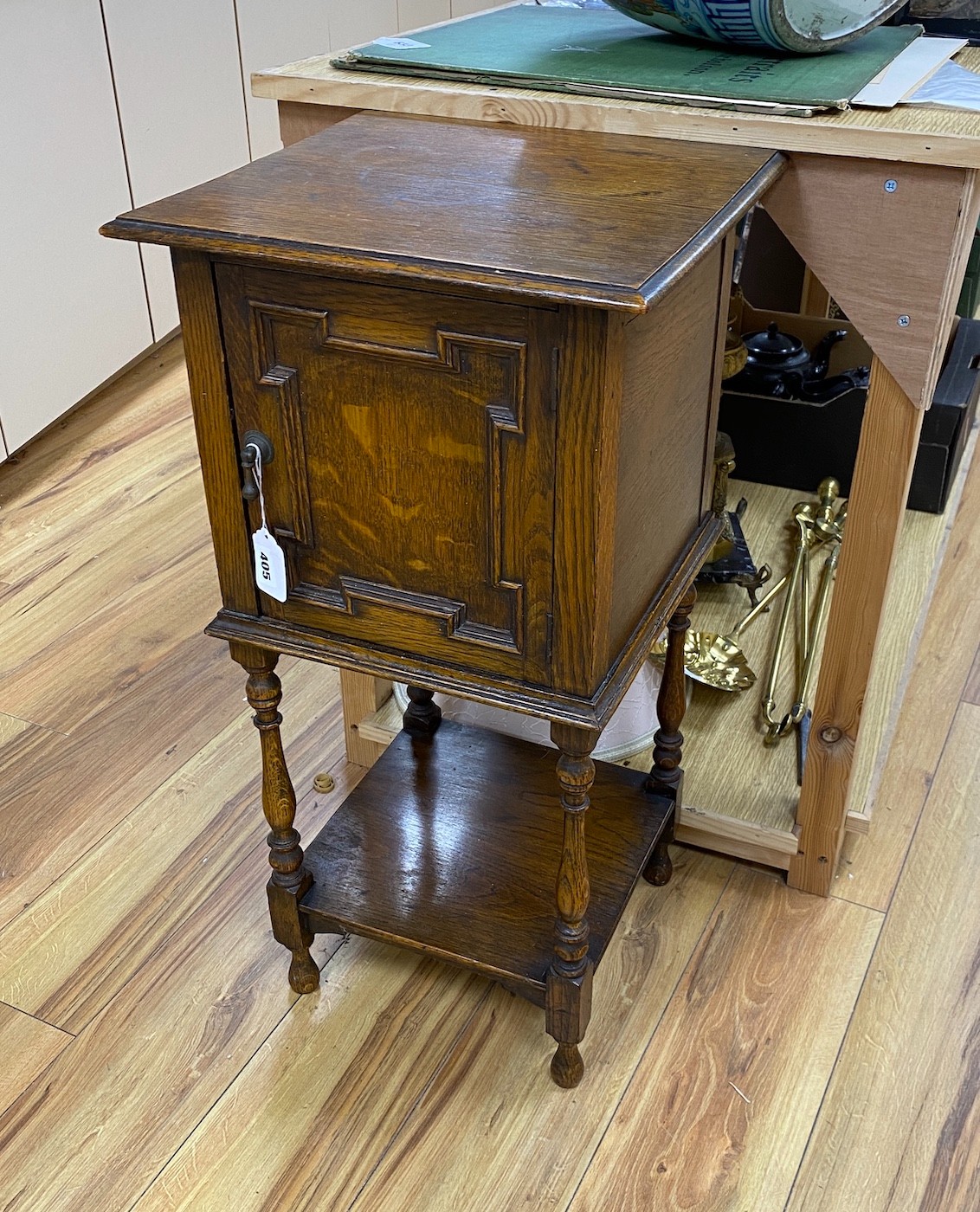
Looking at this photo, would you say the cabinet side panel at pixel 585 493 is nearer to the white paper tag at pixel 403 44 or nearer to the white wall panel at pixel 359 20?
the white paper tag at pixel 403 44

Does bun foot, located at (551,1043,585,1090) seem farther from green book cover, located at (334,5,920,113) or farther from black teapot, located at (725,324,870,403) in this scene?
black teapot, located at (725,324,870,403)

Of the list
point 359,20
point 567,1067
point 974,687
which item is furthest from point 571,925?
point 359,20

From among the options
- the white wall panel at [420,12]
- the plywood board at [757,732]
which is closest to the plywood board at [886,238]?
the plywood board at [757,732]

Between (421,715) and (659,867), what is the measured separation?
32 cm

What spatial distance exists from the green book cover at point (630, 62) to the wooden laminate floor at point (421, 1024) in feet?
2.73

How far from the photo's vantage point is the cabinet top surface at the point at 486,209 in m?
0.74

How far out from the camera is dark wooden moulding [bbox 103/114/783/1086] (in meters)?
0.77

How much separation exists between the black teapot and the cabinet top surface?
0.97 metres

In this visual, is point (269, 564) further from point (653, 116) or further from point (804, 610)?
point (804, 610)

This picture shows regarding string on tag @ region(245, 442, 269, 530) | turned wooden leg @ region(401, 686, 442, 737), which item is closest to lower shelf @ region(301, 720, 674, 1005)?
turned wooden leg @ region(401, 686, 442, 737)

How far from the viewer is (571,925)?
1.05 m

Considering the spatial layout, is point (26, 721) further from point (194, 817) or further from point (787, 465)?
point (787, 465)

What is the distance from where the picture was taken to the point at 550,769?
4.36ft

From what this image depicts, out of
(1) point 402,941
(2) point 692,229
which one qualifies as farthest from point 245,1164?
(2) point 692,229
